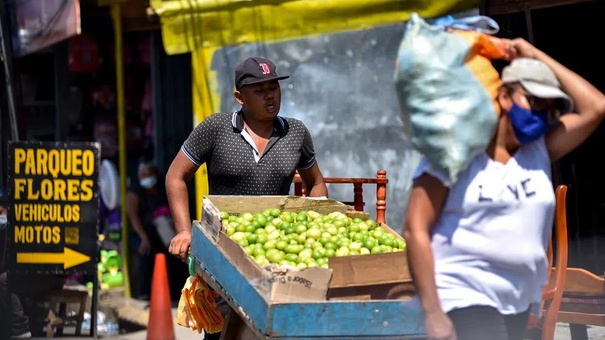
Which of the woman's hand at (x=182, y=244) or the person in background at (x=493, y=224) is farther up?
the person in background at (x=493, y=224)

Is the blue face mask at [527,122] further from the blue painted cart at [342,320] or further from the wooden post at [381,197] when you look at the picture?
the wooden post at [381,197]

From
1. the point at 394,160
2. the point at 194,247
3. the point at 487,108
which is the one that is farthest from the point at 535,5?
the point at 487,108

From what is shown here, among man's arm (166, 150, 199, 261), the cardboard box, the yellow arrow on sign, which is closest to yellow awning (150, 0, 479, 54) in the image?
the yellow arrow on sign

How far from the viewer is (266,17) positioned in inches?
441

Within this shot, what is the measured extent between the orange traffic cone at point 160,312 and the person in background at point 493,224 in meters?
4.43

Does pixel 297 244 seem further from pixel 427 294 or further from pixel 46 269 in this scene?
pixel 46 269

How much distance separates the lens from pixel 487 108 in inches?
145

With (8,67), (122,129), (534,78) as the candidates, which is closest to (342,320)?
(534,78)

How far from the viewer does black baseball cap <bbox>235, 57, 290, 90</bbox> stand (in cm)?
598

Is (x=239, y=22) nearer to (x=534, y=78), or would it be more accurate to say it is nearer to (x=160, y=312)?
(x=160, y=312)

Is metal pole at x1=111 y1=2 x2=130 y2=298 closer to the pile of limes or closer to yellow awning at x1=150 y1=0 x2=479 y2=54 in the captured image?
yellow awning at x1=150 y1=0 x2=479 y2=54

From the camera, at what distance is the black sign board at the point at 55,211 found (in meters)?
10.1

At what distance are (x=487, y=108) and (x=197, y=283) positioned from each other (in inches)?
98.6

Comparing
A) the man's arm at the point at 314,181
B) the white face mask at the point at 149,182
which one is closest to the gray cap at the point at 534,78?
the man's arm at the point at 314,181
